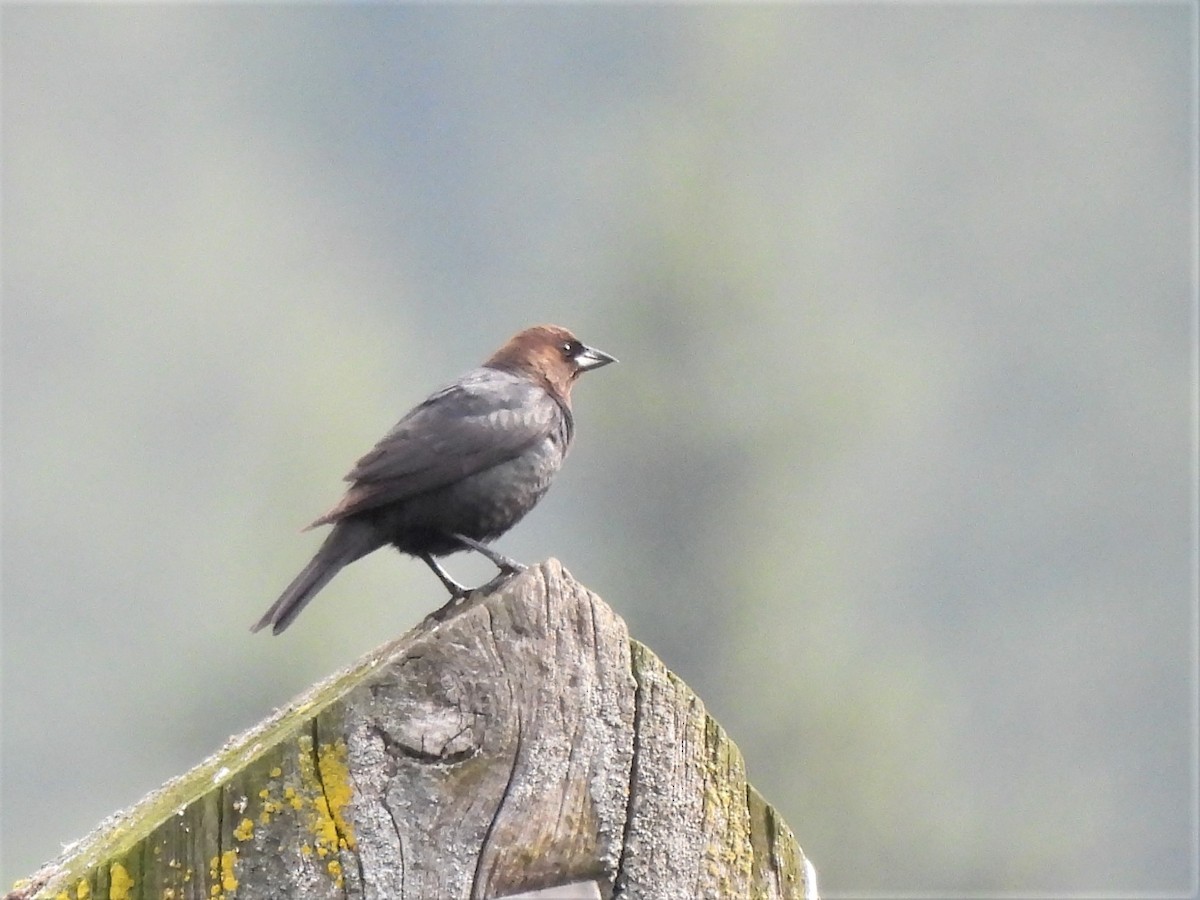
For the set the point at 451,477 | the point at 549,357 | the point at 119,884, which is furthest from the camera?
the point at 549,357

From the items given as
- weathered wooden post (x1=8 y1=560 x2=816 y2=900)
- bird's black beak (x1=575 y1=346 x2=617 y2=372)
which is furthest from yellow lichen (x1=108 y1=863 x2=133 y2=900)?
bird's black beak (x1=575 y1=346 x2=617 y2=372)

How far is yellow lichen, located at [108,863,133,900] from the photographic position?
7.95ft

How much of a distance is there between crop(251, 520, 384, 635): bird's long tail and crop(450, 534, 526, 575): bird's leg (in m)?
0.25

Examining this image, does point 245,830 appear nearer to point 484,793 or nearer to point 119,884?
point 119,884

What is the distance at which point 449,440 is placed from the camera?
4789mm

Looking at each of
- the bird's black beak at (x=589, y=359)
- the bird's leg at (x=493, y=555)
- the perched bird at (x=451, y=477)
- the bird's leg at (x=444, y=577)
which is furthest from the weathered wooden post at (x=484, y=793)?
the bird's black beak at (x=589, y=359)

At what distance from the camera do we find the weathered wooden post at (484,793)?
2457 mm

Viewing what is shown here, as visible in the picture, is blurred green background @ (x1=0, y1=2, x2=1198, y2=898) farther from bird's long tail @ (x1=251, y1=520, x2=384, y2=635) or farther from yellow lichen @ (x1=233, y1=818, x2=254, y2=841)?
yellow lichen @ (x1=233, y1=818, x2=254, y2=841)

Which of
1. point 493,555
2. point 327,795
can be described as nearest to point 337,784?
point 327,795

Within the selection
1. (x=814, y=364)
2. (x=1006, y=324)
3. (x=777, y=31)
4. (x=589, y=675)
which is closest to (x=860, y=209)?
(x=1006, y=324)

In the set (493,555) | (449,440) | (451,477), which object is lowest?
(493,555)

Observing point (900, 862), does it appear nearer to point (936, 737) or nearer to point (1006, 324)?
point (936, 737)

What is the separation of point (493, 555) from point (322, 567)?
0.49m

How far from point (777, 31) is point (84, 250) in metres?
27.8
